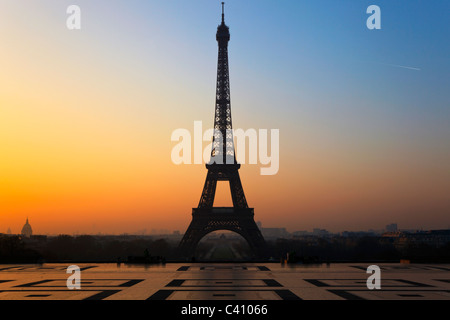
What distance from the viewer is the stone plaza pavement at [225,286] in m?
23.8

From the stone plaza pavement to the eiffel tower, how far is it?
42315mm

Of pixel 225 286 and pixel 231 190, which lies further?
pixel 231 190

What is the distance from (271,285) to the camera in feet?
93.4

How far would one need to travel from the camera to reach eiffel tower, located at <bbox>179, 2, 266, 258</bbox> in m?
79.8

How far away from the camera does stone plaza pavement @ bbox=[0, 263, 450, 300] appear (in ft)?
78.0

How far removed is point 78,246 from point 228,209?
6076 centimetres

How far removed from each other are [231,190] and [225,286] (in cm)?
5424

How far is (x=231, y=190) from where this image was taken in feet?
269

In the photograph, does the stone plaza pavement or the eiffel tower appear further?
the eiffel tower

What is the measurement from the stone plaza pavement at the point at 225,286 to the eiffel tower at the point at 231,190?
139ft

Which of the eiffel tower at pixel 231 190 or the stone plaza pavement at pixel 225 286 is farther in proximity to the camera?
the eiffel tower at pixel 231 190

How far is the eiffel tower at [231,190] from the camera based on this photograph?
7981cm

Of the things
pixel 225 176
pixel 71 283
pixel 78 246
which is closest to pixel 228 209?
pixel 225 176
